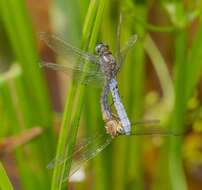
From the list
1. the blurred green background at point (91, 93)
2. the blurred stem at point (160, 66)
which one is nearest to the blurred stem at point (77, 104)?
the blurred green background at point (91, 93)

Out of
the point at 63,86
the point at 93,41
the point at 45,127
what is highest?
the point at 93,41

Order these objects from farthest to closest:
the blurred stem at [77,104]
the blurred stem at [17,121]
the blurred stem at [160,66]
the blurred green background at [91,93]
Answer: the blurred stem at [160,66]
the blurred stem at [17,121]
the blurred green background at [91,93]
the blurred stem at [77,104]

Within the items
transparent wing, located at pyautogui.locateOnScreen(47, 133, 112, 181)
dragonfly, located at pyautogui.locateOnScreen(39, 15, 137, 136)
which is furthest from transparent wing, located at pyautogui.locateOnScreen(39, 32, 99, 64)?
transparent wing, located at pyautogui.locateOnScreen(47, 133, 112, 181)

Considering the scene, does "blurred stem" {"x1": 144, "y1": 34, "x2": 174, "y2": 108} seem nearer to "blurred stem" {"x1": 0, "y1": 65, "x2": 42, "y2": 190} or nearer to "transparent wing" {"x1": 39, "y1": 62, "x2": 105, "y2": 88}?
"blurred stem" {"x1": 0, "y1": 65, "x2": 42, "y2": 190}

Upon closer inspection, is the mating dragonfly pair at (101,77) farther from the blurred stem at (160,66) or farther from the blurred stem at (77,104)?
the blurred stem at (160,66)

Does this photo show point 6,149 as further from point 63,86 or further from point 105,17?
point 63,86

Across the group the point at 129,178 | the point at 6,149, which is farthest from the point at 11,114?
the point at 129,178

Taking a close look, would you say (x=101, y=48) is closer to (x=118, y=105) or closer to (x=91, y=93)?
(x=118, y=105)

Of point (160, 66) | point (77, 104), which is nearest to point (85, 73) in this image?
point (77, 104)
